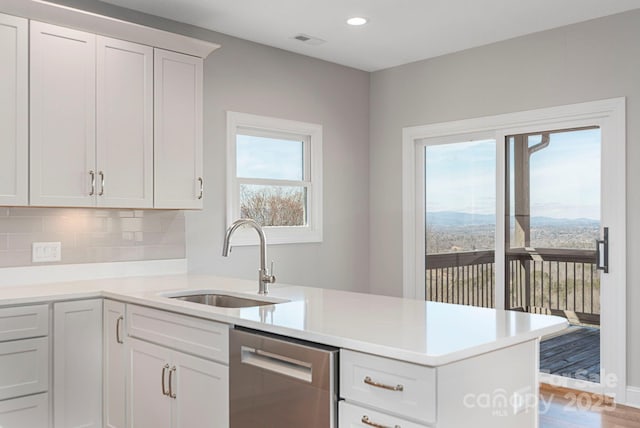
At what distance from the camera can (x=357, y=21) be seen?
402 centimetres

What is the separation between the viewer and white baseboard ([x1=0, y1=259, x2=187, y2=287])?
330 centimetres

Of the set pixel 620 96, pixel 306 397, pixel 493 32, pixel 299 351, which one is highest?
pixel 493 32

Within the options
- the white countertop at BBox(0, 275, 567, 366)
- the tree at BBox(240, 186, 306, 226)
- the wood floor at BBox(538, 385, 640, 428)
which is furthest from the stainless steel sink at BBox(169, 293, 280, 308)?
the wood floor at BBox(538, 385, 640, 428)

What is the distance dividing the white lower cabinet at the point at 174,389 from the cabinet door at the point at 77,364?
0.97 ft

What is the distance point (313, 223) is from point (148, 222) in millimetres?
1500

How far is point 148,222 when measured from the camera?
3881 millimetres

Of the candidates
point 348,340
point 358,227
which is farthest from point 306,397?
point 358,227

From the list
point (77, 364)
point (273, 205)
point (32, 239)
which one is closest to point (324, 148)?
point (273, 205)

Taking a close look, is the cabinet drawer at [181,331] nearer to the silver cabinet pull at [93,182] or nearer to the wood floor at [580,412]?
the silver cabinet pull at [93,182]

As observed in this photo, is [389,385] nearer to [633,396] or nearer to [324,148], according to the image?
[633,396]

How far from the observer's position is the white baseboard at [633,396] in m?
3.78

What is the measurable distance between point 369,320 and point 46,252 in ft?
7.26

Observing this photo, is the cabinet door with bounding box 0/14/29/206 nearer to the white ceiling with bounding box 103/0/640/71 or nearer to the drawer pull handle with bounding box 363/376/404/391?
the white ceiling with bounding box 103/0/640/71

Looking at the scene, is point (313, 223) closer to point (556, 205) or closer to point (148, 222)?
point (148, 222)
